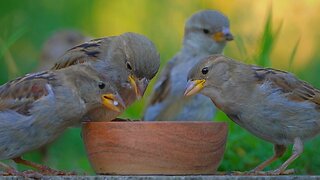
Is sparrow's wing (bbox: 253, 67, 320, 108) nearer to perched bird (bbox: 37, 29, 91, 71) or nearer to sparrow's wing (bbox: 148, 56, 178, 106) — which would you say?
sparrow's wing (bbox: 148, 56, 178, 106)

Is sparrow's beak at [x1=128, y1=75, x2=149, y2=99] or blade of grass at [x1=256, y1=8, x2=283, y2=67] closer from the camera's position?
sparrow's beak at [x1=128, y1=75, x2=149, y2=99]

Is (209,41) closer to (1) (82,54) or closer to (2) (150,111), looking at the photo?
(2) (150,111)

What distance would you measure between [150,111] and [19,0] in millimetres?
3922

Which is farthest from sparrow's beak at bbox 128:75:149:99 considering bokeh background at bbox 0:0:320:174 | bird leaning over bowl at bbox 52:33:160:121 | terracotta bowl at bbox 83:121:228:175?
bokeh background at bbox 0:0:320:174

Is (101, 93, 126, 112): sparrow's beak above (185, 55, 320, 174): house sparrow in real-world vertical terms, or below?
above

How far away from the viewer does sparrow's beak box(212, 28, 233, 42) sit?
23.5ft

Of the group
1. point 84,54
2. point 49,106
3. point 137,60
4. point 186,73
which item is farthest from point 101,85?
point 186,73

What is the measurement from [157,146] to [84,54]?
136cm

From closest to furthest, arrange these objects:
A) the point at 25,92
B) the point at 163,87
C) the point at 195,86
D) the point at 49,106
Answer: the point at 49,106
the point at 25,92
the point at 195,86
the point at 163,87

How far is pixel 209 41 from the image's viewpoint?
736 cm

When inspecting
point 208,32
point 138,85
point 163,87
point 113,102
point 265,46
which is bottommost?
point 163,87

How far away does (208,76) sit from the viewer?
496 cm

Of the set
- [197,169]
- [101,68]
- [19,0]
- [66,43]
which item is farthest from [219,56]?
[19,0]

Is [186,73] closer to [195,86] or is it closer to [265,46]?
[265,46]
